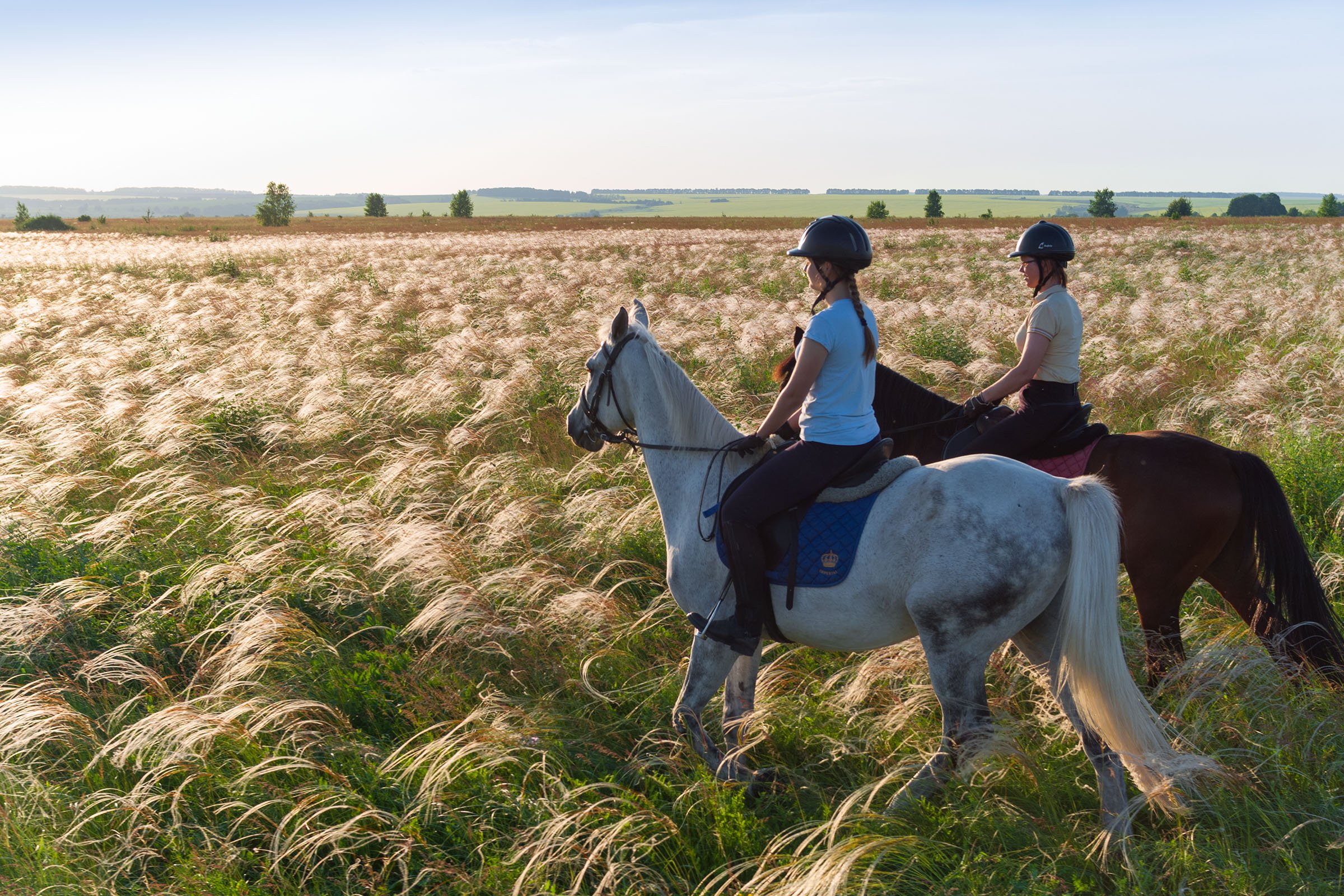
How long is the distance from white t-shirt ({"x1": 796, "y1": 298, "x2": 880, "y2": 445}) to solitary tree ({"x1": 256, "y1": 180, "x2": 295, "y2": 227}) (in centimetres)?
10240

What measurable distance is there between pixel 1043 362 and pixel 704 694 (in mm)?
3283

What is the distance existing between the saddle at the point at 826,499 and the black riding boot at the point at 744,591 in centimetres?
8

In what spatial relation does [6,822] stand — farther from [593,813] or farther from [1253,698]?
[1253,698]

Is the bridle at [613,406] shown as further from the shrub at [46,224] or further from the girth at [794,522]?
the shrub at [46,224]

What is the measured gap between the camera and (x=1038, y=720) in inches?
175

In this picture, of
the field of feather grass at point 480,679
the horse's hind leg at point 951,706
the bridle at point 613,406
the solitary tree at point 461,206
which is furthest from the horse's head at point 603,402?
the solitary tree at point 461,206

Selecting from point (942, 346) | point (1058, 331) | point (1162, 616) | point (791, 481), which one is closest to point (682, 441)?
point (791, 481)

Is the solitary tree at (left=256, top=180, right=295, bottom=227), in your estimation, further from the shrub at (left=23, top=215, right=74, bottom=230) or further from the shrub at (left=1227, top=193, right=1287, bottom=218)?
the shrub at (left=1227, top=193, right=1287, bottom=218)

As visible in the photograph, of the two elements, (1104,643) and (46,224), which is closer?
(1104,643)

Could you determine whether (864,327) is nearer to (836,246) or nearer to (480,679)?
(836,246)

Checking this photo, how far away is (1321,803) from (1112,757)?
0.89m

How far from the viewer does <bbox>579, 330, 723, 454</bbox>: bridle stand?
14.6 feet

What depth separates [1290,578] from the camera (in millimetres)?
4438

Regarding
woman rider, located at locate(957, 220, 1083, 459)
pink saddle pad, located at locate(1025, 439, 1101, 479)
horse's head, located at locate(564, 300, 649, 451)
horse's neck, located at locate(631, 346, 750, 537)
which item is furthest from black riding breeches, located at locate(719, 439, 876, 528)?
pink saddle pad, located at locate(1025, 439, 1101, 479)
